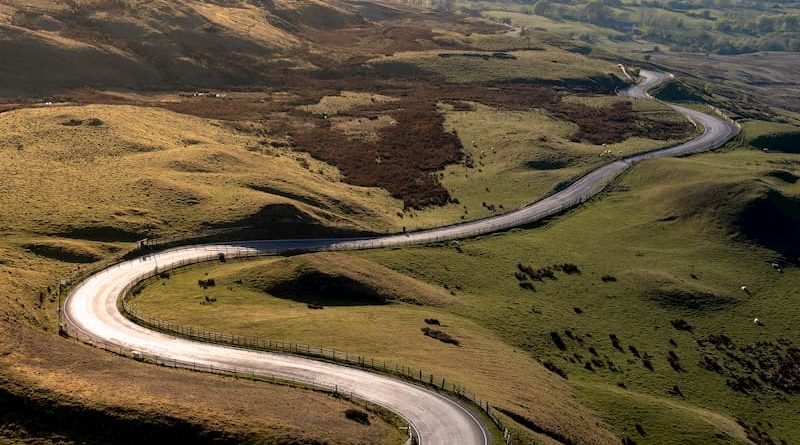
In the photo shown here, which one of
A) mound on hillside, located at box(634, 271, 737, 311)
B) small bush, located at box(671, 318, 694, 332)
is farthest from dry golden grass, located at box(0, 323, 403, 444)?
mound on hillside, located at box(634, 271, 737, 311)

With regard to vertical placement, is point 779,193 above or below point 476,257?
above

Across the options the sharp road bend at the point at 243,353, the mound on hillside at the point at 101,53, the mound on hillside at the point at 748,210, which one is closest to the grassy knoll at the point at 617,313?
the mound on hillside at the point at 748,210

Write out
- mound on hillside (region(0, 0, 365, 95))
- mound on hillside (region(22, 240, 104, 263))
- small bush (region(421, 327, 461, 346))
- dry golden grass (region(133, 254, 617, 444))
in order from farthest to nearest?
mound on hillside (region(0, 0, 365, 95)) < mound on hillside (region(22, 240, 104, 263)) < small bush (region(421, 327, 461, 346)) < dry golden grass (region(133, 254, 617, 444))

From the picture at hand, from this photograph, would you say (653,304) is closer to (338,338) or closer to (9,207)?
(338,338)

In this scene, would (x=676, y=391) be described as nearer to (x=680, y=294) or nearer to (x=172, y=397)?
(x=680, y=294)

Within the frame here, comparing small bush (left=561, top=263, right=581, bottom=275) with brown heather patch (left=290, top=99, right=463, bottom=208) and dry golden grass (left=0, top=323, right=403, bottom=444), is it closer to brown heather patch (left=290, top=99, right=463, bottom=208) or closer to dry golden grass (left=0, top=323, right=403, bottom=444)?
brown heather patch (left=290, top=99, right=463, bottom=208)

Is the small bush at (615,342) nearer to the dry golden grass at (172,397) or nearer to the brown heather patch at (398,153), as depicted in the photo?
the dry golden grass at (172,397)

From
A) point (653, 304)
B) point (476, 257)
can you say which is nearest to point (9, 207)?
point (476, 257)
